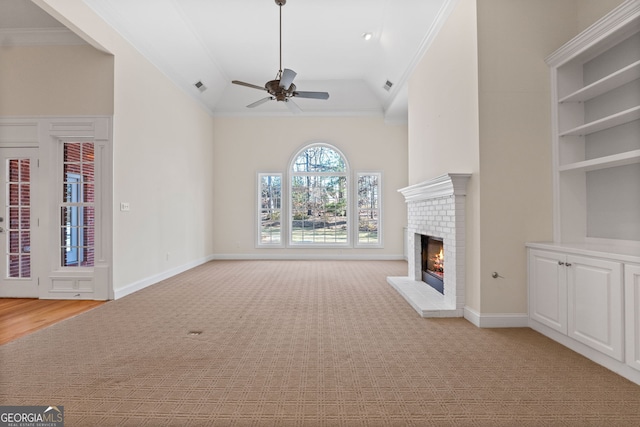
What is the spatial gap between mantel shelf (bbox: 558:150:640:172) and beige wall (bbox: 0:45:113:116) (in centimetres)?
522

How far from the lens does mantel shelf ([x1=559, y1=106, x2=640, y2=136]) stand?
2439 mm

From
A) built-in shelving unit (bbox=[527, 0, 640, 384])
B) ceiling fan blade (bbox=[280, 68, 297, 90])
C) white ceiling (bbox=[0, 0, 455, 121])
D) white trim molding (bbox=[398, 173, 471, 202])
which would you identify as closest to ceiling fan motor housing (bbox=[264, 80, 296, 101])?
ceiling fan blade (bbox=[280, 68, 297, 90])

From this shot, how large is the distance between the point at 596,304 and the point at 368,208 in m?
6.09

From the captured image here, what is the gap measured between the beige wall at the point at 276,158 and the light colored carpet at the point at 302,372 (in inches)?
178

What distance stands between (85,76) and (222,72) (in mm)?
3310

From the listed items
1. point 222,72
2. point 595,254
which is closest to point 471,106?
point 595,254

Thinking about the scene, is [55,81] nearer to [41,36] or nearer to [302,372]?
[41,36]

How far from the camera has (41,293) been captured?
14.5 feet

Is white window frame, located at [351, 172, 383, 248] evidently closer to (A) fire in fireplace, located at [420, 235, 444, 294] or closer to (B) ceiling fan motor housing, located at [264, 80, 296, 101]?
(A) fire in fireplace, located at [420, 235, 444, 294]

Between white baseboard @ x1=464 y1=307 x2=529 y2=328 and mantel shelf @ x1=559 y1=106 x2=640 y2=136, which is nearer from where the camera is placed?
mantel shelf @ x1=559 y1=106 x2=640 y2=136

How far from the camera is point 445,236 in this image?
3.81 meters

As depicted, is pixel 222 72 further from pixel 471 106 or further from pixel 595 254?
pixel 595 254

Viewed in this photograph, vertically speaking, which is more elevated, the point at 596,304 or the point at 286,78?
the point at 286,78

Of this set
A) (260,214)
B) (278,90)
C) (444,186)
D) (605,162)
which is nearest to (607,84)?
(605,162)
